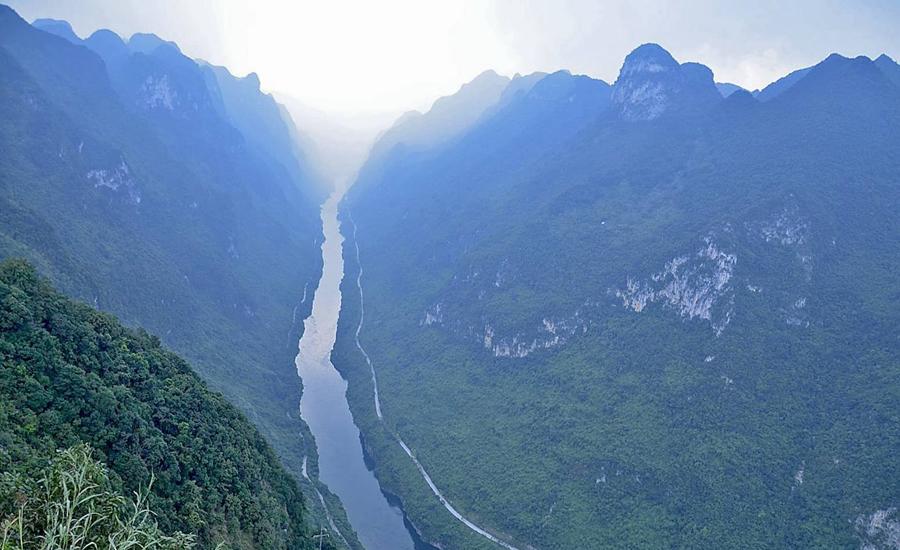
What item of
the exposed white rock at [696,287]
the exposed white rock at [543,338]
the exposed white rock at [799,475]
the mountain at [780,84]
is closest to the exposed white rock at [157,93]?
the exposed white rock at [543,338]

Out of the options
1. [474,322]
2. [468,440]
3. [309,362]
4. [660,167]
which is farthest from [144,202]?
[660,167]

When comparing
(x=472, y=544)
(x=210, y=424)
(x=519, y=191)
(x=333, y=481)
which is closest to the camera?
(x=210, y=424)

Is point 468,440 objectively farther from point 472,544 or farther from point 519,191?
point 519,191

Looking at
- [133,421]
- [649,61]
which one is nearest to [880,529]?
[133,421]

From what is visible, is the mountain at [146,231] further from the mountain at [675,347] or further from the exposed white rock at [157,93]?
the mountain at [675,347]

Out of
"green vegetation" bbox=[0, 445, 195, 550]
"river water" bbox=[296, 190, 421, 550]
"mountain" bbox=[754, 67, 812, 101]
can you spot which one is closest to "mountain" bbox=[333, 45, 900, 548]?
"river water" bbox=[296, 190, 421, 550]

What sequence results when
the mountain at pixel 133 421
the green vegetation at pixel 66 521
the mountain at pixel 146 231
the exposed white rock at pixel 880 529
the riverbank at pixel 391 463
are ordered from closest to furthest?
the green vegetation at pixel 66 521 < the mountain at pixel 133 421 < the exposed white rock at pixel 880 529 < the riverbank at pixel 391 463 < the mountain at pixel 146 231

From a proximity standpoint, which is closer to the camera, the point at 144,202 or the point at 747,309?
the point at 747,309
